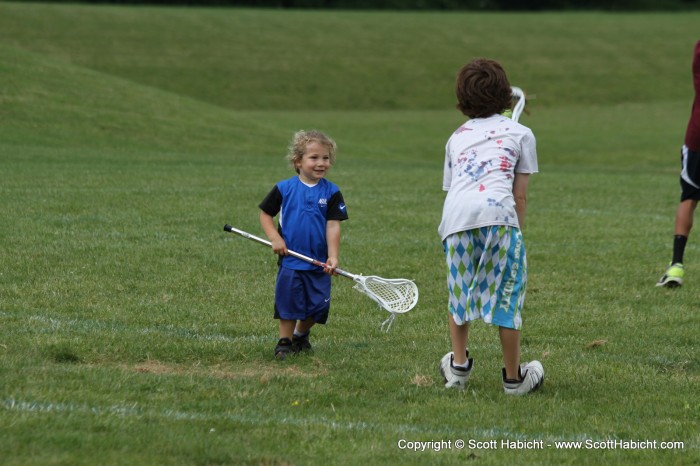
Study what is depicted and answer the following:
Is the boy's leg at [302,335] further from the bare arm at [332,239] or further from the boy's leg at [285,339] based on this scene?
the bare arm at [332,239]

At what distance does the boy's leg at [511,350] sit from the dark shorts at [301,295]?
139 centimetres

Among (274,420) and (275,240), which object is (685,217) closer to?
(275,240)

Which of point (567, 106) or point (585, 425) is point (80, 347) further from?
point (567, 106)

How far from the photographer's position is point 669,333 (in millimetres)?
8305

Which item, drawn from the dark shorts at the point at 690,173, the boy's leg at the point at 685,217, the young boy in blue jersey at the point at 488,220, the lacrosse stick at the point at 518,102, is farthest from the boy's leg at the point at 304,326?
the dark shorts at the point at 690,173

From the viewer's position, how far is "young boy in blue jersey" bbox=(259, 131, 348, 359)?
23.5 feet

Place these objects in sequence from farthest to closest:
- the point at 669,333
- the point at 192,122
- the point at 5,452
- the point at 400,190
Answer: the point at 192,122, the point at 400,190, the point at 669,333, the point at 5,452

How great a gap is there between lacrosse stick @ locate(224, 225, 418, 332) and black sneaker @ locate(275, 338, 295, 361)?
54 cm

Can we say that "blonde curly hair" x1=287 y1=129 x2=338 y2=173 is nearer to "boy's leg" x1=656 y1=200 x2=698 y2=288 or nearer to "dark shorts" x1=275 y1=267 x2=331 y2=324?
"dark shorts" x1=275 y1=267 x2=331 y2=324

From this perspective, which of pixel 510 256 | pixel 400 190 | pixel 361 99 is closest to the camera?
pixel 510 256

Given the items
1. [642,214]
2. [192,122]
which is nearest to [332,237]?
[642,214]

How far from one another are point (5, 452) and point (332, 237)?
3025 millimetres

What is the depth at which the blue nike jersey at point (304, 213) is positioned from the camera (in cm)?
723

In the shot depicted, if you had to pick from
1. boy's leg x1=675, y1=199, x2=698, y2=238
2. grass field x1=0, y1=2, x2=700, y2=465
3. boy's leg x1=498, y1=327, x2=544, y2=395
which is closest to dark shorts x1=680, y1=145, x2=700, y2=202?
boy's leg x1=675, y1=199, x2=698, y2=238
